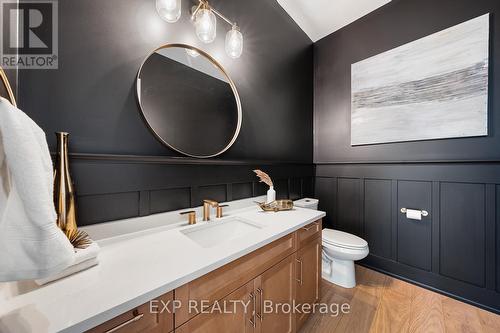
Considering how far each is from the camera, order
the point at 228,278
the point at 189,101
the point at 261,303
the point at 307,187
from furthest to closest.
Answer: the point at 307,187, the point at 189,101, the point at 261,303, the point at 228,278

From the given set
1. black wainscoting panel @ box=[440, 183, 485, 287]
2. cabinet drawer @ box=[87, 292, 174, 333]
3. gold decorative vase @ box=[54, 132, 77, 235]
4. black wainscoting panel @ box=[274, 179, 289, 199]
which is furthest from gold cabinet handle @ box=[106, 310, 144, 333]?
black wainscoting panel @ box=[440, 183, 485, 287]

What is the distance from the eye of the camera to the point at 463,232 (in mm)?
1538

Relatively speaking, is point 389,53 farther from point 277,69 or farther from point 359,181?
point 359,181

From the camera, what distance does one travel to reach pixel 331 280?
5.84ft

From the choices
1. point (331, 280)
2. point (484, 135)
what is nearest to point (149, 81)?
point (331, 280)

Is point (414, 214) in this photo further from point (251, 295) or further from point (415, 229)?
point (251, 295)

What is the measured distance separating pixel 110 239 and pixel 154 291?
53 centimetres

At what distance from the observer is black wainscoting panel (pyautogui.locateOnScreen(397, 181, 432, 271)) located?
1687 mm

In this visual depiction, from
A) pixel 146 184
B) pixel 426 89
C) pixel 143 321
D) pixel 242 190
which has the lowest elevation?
pixel 143 321

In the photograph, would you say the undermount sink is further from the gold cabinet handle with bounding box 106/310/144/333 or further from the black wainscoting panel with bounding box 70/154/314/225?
the gold cabinet handle with bounding box 106/310/144/333

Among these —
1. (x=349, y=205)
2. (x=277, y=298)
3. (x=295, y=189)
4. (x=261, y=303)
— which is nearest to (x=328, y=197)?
(x=349, y=205)

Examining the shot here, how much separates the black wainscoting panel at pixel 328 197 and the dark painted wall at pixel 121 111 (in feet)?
3.74

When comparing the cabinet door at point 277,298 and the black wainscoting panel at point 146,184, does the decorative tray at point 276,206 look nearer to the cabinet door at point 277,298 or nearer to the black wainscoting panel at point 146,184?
the black wainscoting panel at point 146,184

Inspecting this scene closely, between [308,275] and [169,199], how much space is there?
1.07 metres
